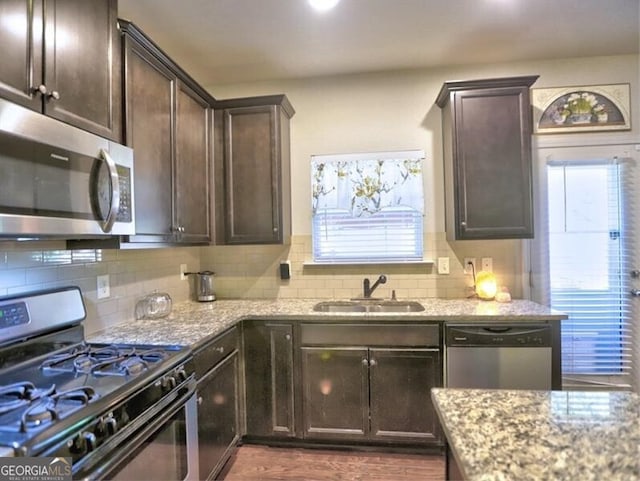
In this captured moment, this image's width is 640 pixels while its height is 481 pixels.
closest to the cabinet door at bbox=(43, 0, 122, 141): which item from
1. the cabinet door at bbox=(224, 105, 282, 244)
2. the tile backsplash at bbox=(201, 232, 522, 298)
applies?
the cabinet door at bbox=(224, 105, 282, 244)

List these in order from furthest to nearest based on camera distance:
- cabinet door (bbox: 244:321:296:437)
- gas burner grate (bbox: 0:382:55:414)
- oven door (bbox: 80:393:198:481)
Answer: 1. cabinet door (bbox: 244:321:296:437)
2. oven door (bbox: 80:393:198:481)
3. gas burner grate (bbox: 0:382:55:414)

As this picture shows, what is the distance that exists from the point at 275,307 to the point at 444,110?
1.96 metres

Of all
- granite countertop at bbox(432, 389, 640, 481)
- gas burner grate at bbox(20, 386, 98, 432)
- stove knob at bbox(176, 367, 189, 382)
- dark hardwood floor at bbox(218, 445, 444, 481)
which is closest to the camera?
granite countertop at bbox(432, 389, 640, 481)

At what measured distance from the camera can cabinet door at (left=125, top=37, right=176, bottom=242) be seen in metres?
1.79

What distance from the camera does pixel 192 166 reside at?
2.40m

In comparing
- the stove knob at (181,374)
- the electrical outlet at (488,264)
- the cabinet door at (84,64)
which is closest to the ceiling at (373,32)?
the cabinet door at (84,64)

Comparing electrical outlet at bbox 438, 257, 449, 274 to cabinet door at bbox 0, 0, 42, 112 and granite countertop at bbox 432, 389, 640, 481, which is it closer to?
granite countertop at bbox 432, 389, 640, 481

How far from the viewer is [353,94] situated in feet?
9.58

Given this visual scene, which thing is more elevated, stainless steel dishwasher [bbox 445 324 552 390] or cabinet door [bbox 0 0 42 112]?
cabinet door [bbox 0 0 42 112]

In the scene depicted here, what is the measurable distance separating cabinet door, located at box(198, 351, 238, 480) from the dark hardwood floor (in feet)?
0.54

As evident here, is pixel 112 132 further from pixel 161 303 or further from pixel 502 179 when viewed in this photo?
pixel 502 179

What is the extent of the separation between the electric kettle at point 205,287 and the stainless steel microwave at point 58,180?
1241 millimetres

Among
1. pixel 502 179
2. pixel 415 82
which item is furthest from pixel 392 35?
pixel 502 179

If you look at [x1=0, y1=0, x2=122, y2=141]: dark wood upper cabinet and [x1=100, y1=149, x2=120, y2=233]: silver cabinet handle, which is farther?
[x1=100, y1=149, x2=120, y2=233]: silver cabinet handle
